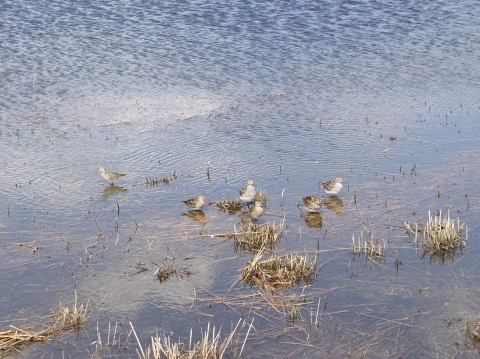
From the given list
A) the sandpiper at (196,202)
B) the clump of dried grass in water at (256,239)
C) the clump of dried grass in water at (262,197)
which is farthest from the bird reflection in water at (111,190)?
the clump of dried grass in water at (256,239)

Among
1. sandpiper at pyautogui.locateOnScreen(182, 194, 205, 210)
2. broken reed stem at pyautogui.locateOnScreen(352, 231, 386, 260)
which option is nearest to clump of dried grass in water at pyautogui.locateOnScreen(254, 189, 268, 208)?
sandpiper at pyautogui.locateOnScreen(182, 194, 205, 210)

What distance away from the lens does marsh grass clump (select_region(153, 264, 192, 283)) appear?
9.72 meters

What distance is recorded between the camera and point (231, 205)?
12195 mm

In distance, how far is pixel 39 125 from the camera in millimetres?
16391

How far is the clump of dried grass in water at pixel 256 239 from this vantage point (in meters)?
10.6

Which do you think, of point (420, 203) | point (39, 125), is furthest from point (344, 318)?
point (39, 125)

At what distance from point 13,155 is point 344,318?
8.82 meters

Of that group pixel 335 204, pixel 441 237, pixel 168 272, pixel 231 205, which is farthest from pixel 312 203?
pixel 168 272

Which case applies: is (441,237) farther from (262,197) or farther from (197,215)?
(197,215)

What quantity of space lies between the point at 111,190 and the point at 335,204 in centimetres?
420

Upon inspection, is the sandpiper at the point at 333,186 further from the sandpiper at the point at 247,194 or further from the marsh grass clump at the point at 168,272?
the marsh grass clump at the point at 168,272

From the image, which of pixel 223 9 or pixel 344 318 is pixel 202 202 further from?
pixel 223 9

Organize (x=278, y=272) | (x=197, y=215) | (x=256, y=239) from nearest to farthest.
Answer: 1. (x=278, y=272)
2. (x=256, y=239)
3. (x=197, y=215)

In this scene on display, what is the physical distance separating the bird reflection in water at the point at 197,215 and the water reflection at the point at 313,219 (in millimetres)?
1694
